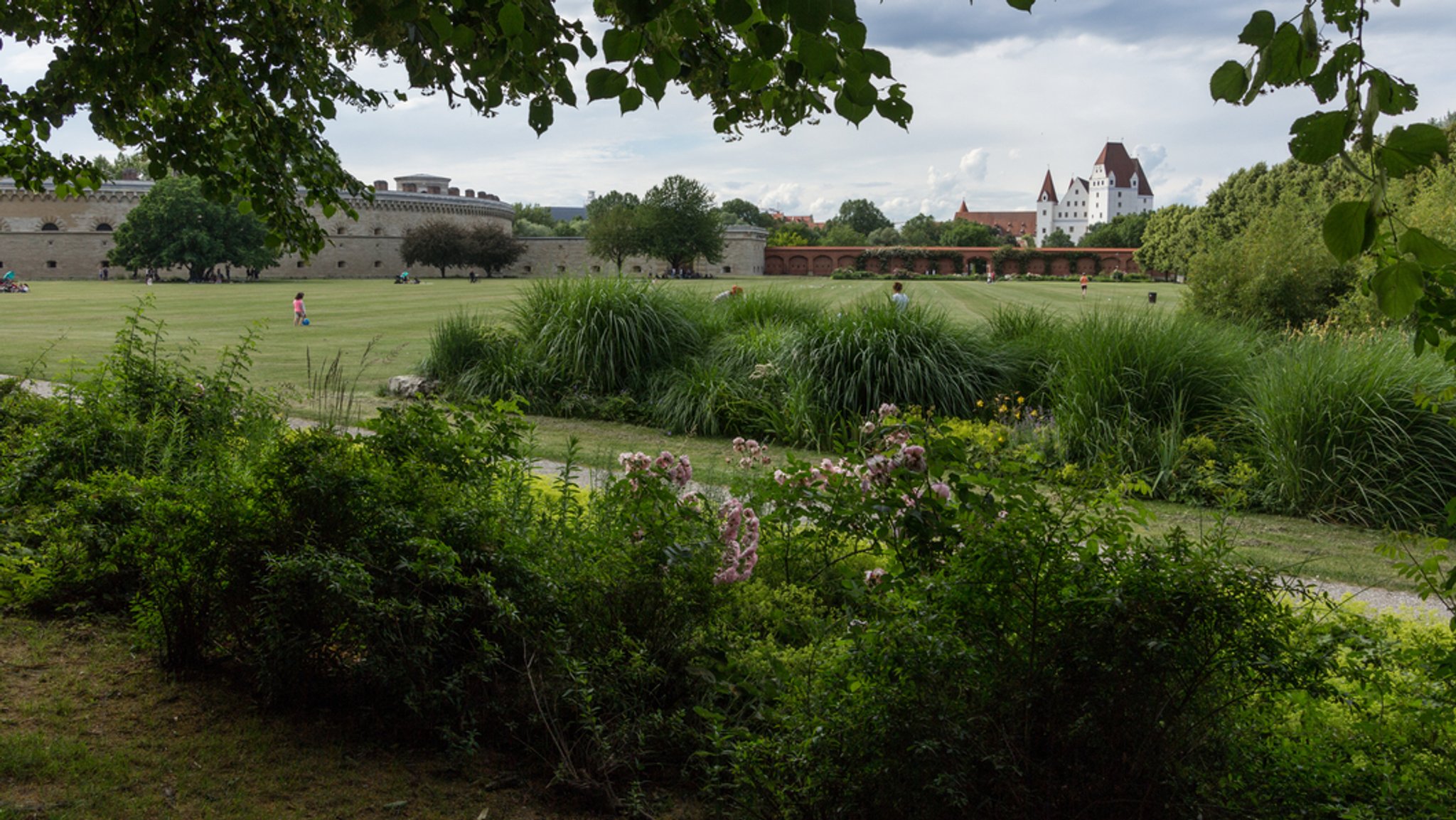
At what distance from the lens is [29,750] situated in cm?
251

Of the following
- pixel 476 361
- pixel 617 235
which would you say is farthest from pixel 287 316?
pixel 617 235

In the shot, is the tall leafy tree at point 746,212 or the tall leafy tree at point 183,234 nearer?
the tall leafy tree at point 183,234

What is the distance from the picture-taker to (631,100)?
2195 millimetres

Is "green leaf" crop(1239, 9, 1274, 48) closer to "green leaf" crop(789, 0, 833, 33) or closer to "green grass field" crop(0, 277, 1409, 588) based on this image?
"green leaf" crop(789, 0, 833, 33)

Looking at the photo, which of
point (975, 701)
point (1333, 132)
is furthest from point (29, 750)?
point (1333, 132)

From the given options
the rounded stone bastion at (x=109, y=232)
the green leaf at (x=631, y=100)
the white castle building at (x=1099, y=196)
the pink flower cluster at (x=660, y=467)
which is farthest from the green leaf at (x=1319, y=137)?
the white castle building at (x=1099, y=196)

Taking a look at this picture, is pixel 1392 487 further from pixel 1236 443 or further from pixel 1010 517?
pixel 1010 517

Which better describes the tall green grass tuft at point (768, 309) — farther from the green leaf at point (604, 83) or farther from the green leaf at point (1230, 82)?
the green leaf at point (1230, 82)

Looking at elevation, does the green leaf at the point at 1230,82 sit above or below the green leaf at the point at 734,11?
below

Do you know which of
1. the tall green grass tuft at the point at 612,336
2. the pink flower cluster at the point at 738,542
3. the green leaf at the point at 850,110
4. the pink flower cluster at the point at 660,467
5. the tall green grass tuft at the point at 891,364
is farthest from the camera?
the tall green grass tuft at the point at 612,336

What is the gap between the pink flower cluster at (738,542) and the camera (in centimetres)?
316

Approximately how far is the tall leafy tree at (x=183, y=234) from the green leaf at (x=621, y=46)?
5356 centimetres

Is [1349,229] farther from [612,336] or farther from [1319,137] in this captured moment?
[612,336]

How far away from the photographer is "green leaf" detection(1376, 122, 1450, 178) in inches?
44.4
